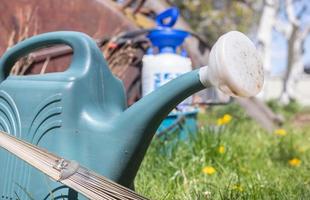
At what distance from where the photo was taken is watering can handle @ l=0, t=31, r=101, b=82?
A: 1429 mm

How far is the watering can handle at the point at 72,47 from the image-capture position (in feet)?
4.69

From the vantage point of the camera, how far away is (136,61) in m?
3.05

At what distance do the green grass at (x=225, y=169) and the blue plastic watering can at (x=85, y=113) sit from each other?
0.48 metres

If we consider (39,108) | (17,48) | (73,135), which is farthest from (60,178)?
(17,48)

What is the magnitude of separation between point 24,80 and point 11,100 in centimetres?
6

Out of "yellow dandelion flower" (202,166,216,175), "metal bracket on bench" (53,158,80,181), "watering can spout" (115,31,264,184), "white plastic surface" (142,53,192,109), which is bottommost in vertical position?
"yellow dandelion flower" (202,166,216,175)

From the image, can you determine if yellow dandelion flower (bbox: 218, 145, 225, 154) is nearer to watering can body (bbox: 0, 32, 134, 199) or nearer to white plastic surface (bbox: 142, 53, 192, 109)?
white plastic surface (bbox: 142, 53, 192, 109)

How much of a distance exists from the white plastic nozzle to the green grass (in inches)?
24.1

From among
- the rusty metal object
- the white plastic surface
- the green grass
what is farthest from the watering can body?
the white plastic surface

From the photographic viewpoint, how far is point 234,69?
3.70ft

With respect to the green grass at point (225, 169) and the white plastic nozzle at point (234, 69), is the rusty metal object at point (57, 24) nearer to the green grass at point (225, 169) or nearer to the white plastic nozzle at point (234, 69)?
the green grass at point (225, 169)

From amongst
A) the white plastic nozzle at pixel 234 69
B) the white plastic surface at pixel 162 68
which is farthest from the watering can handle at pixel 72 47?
the white plastic surface at pixel 162 68

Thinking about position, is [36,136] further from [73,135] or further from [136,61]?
[136,61]

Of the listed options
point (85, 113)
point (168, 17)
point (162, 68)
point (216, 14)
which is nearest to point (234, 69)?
point (85, 113)
